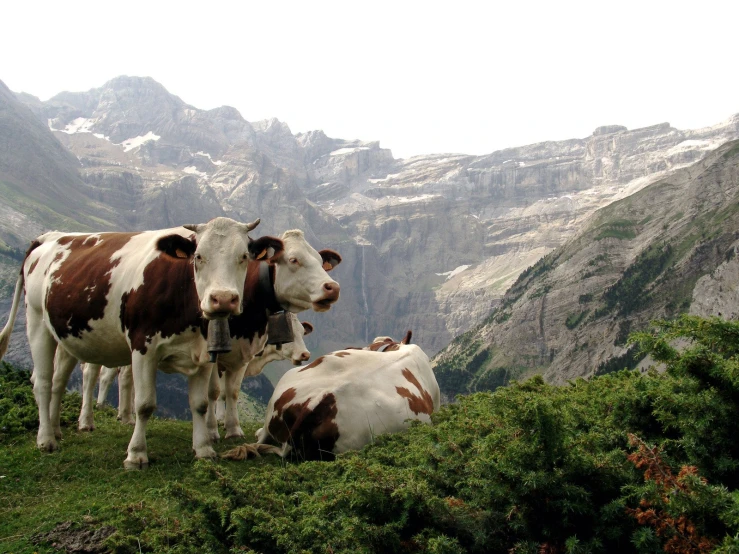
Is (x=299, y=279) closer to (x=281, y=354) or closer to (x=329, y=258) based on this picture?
(x=329, y=258)

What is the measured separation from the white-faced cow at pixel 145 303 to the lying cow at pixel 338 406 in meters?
1.30

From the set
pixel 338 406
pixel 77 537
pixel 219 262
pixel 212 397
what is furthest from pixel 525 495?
pixel 212 397

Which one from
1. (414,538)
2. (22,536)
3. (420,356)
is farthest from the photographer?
(420,356)

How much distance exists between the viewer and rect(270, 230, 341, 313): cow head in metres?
11.6

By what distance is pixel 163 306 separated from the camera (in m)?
9.95

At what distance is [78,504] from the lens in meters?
8.20

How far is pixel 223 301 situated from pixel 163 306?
1.65m

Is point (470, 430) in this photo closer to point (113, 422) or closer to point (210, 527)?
point (210, 527)

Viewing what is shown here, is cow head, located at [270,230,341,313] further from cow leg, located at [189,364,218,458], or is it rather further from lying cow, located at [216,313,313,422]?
lying cow, located at [216,313,313,422]

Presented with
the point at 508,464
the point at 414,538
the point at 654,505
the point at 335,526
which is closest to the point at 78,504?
the point at 335,526

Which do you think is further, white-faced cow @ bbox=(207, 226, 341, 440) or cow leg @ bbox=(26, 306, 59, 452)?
cow leg @ bbox=(26, 306, 59, 452)

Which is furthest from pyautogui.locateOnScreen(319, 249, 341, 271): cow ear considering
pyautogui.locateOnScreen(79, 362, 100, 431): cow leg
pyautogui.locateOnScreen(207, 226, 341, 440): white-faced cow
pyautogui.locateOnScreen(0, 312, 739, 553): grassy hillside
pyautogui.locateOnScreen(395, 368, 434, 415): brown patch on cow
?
pyautogui.locateOnScreen(0, 312, 739, 553): grassy hillside

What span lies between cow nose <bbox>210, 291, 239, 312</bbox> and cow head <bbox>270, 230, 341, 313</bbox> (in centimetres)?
275

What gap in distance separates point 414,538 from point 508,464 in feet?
3.46
